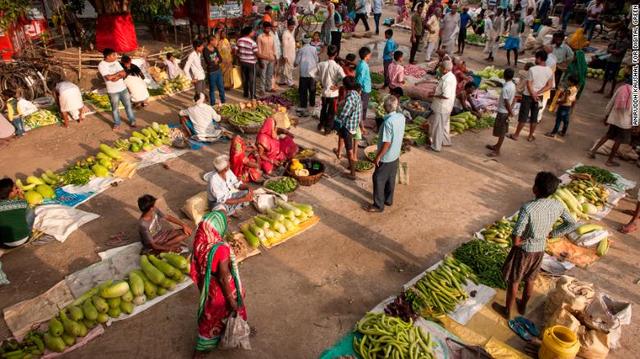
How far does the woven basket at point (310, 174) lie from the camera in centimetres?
778

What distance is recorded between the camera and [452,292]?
532 cm

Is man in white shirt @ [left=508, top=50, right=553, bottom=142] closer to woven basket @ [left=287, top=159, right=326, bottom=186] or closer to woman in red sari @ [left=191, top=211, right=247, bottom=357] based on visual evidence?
woven basket @ [left=287, top=159, right=326, bottom=186]

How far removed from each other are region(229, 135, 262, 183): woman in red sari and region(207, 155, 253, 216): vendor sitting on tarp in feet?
1.73

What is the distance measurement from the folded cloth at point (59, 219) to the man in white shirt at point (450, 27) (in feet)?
41.0

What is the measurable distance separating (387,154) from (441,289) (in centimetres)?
227

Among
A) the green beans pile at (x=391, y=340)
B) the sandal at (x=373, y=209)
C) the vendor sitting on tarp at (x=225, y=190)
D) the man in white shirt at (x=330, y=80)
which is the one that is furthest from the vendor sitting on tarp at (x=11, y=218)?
the man in white shirt at (x=330, y=80)

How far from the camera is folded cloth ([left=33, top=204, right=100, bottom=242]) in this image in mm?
6457

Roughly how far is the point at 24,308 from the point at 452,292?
5196mm

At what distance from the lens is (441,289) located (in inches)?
209

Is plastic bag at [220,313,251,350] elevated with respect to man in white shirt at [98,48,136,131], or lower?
lower

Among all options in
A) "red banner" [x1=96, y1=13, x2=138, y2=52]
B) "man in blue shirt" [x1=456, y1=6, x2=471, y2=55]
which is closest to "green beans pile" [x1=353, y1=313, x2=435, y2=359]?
"red banner" [x1=96, y1=13, x2=138, y2=52]

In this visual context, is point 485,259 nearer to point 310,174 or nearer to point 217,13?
point 310,174

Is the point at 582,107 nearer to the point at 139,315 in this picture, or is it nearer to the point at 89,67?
the point at 139,315

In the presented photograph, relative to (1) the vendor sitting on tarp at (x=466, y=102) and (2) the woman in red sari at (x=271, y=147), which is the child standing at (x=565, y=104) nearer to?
(1) the vendor sitting on tarp at (x=466, y=102)
